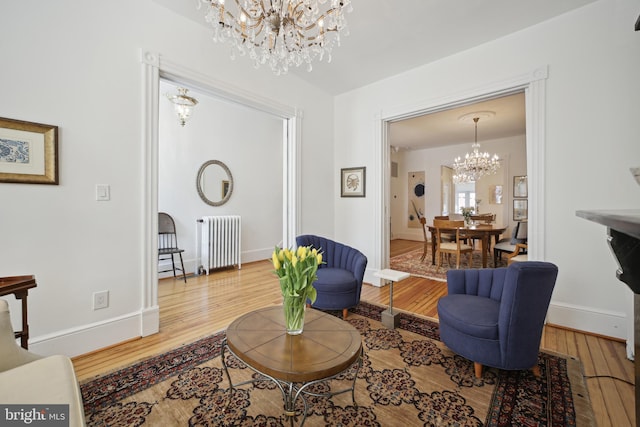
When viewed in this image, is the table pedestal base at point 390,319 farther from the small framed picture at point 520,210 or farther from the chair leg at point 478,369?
the small framed picture at point 520,210

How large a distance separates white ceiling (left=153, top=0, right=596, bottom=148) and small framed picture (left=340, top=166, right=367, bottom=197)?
4.12ft

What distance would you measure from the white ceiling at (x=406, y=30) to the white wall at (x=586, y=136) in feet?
0.81

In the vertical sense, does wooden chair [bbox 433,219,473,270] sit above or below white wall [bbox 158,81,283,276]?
below

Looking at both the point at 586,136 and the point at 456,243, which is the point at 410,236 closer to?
the point at 456,243

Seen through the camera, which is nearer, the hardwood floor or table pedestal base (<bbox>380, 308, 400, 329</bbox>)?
the hardwood floor

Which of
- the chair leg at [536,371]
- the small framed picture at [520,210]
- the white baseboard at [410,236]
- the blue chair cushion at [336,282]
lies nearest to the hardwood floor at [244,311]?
the chair leg at [536,371]

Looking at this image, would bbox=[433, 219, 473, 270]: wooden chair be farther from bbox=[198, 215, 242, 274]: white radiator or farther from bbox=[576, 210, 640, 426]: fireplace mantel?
bbox=[576, 210, 640, 426]: fireplace mantel

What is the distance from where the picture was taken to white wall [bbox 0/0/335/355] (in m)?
1.86

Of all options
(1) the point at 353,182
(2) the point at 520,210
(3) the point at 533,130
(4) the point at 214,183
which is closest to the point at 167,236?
(4) the point at 214,183

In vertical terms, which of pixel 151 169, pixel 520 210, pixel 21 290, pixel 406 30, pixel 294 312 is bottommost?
pixel 294 312

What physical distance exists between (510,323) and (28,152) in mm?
3381

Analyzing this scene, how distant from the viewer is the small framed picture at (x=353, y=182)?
4059 mm

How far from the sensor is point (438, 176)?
816cm

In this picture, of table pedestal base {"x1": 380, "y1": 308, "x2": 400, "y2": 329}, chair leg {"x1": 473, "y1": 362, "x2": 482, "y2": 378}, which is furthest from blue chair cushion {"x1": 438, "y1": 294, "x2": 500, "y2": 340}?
table pedestal base {"x1": 380, "y1": 308, "x2": 400, "y2": 329}
